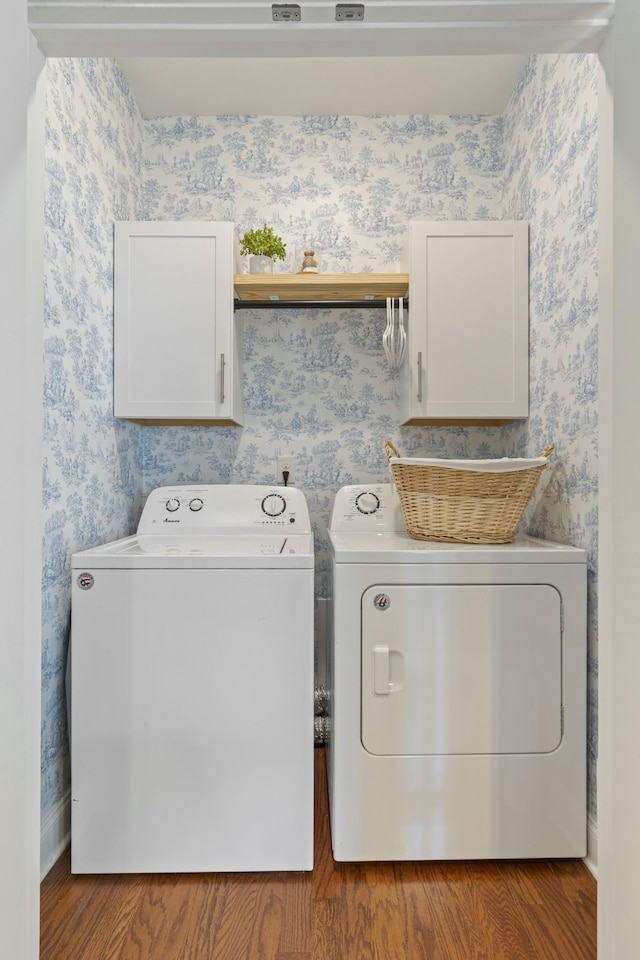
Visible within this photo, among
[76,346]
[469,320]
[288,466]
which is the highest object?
[469,320]

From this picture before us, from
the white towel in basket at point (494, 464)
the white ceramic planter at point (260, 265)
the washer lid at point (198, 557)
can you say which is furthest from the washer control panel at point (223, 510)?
the white ceramic planter at point (260, 265)

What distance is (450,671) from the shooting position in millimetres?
1521

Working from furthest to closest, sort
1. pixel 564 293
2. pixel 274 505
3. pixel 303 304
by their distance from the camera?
pixel 303 304
pixel 274 505
pixel 564 293

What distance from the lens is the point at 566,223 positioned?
1.74m

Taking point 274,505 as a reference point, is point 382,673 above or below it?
below

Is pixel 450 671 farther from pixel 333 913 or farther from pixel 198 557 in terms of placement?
pixel 198 557

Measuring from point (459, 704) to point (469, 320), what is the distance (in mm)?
1284

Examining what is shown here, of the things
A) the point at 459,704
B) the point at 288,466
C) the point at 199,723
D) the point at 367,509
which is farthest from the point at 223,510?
the point at 459,704

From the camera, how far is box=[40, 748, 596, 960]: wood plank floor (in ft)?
4.11
